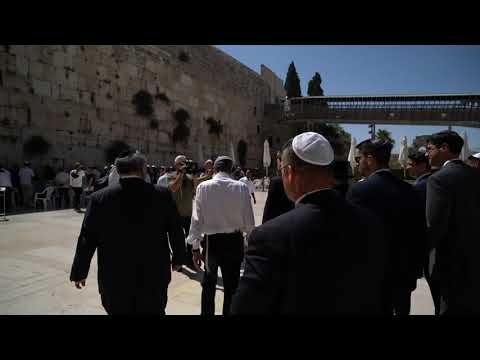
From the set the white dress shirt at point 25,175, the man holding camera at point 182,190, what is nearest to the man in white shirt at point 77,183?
the white dress shirt at point 25,175

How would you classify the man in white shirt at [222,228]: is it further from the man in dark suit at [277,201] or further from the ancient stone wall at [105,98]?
the ancient stone wall at [105,98]

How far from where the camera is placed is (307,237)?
3.69 ft

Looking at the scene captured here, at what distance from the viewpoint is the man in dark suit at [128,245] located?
228 cm

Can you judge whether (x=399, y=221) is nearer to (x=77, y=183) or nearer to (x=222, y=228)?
(x=222, y=228)

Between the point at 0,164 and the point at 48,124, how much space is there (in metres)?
2.45

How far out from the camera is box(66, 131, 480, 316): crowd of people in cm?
113

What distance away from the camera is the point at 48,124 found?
12312 mm

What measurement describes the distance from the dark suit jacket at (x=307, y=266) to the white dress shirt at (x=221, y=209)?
1945mm

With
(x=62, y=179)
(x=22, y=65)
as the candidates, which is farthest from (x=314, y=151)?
(x=22, y=65)

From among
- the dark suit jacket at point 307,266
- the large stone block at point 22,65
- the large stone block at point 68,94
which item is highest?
the large stone block at point 22,65

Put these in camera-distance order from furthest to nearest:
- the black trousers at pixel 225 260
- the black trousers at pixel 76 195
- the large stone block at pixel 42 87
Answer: the large stone block at pixel 42 87 → the black trousers at pixel 76 195 → the black trousers at pixel 225 260

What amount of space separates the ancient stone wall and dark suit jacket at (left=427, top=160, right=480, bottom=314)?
43.3ft
